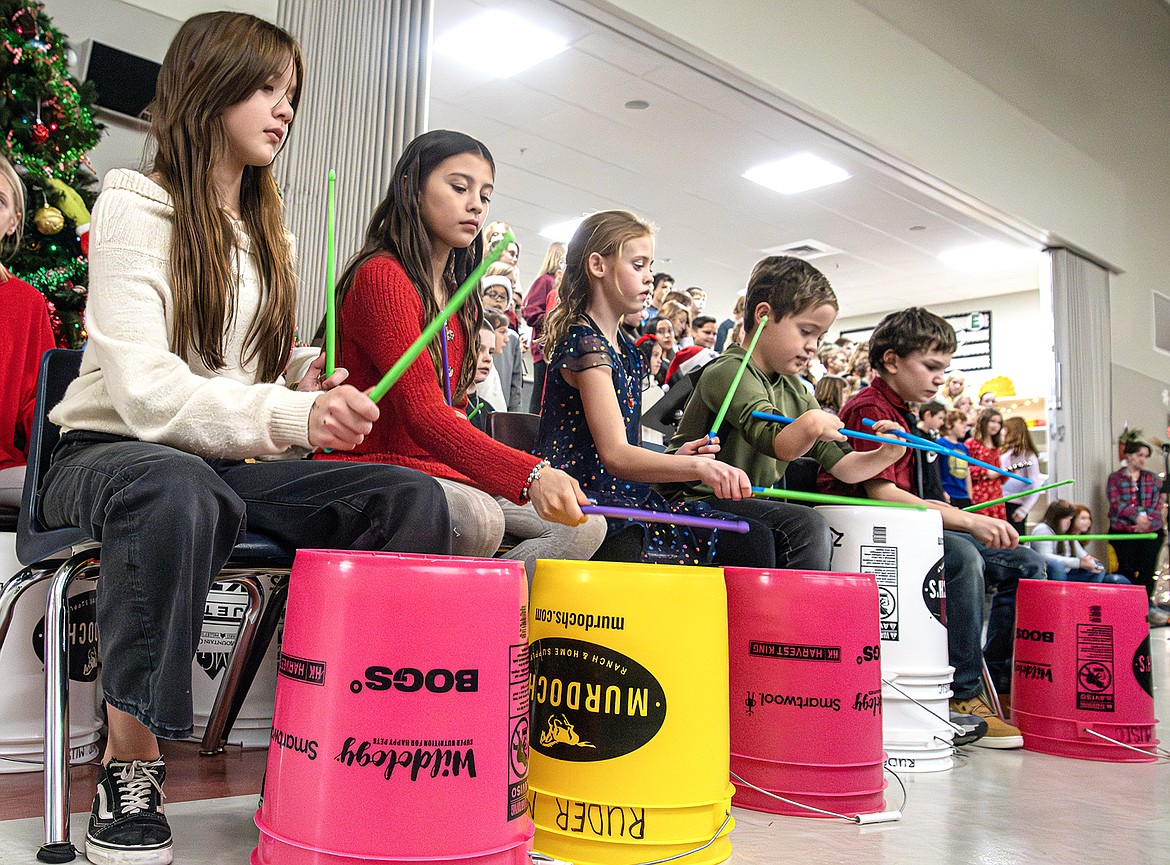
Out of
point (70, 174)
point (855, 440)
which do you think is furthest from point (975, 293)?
point (70, 174)

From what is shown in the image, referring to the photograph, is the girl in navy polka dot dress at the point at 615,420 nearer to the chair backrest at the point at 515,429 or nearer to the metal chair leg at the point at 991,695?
the chair backrest at the point at 515,429

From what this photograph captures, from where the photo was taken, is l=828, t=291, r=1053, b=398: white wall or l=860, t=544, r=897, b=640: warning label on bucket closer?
l=860, t=544, r=897, b=640: warning label on bucket

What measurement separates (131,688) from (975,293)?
9.84 m

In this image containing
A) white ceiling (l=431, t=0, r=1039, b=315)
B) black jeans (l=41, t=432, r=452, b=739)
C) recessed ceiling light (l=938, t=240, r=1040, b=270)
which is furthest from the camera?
recessed ceiling light (l=938, t=240, r=1040, b=270)

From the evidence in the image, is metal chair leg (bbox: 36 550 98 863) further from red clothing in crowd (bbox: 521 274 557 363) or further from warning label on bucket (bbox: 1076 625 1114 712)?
red clothing in crowd (bbox: 521 274 557 363)

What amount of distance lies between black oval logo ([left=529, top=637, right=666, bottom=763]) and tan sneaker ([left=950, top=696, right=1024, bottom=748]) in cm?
123

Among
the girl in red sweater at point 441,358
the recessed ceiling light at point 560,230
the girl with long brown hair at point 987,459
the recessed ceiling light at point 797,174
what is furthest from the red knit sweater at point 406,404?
the recessed ceiling light at point 560,230

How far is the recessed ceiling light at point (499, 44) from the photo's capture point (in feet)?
15.3

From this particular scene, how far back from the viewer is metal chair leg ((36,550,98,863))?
1.01m

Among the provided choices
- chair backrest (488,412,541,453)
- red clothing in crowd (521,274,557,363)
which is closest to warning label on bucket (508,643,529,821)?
chair backrest (488,412,541,453)

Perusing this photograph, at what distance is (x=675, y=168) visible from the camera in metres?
6.40

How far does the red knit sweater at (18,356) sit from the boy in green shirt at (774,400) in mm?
1288

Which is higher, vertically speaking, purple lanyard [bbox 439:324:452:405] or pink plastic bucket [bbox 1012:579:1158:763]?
purple lanyard [bbox 439:324:452:405]

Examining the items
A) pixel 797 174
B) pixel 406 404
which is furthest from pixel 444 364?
pixel 797 174
